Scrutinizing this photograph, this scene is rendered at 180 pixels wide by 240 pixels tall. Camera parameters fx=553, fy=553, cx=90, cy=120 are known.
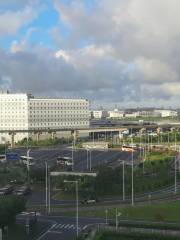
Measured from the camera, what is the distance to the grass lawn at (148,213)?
159 feet

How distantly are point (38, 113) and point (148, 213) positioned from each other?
12424cm

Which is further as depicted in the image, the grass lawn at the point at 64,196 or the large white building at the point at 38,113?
the large white building at the point at 38,113

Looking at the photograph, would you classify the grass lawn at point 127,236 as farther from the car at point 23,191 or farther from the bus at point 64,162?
the bus at point 64,162

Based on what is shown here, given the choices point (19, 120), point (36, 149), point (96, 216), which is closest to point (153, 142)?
point (36, 149)

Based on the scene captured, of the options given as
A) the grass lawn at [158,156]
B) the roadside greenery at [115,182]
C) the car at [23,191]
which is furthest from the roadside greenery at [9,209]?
the grass lawn at [158,156]

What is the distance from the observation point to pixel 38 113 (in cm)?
17212

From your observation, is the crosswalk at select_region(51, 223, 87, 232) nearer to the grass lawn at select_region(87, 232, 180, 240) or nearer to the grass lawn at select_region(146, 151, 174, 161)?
the grass lawn at select_region(87, 232, 180, 240)

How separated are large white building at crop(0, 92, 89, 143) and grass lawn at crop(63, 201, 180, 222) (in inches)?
4245

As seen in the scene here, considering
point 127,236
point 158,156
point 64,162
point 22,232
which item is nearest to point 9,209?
point 22,232

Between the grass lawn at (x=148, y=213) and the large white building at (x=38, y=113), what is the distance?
108 m

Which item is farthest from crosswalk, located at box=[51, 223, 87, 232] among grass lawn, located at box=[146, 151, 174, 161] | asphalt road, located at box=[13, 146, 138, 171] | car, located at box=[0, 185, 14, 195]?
grass lawn, located at box=[146, 151, 174, 161]

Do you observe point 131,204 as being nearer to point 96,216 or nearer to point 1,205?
point 96,216

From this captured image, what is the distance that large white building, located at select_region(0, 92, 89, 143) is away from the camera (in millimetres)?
168875

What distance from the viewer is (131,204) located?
55.1 meters
